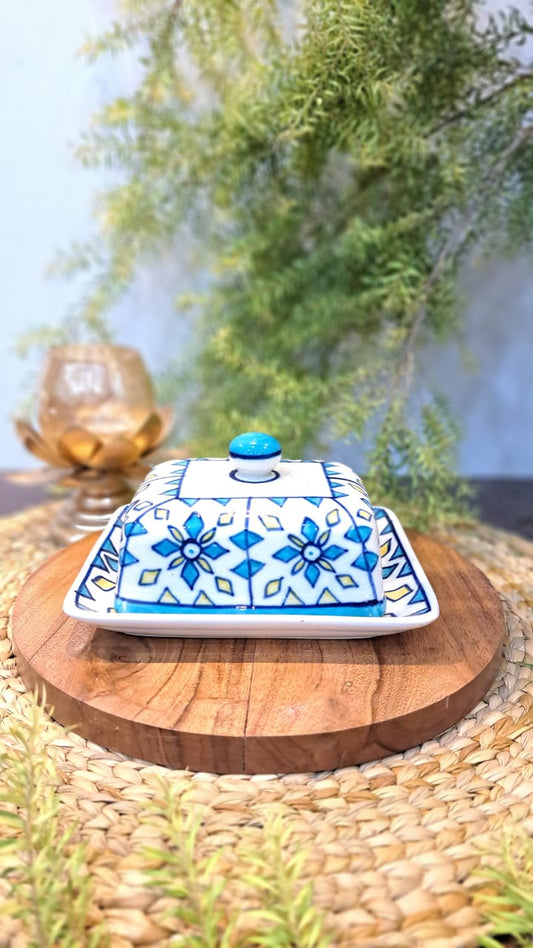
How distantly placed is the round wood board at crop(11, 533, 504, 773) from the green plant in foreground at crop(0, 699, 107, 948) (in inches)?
2.7

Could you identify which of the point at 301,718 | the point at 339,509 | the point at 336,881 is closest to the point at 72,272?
the point at 339,509

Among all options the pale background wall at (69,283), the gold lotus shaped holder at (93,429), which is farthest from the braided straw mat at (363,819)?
the pale background wall at (69,283)

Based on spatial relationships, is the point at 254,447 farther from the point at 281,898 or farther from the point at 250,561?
the point at 281,898

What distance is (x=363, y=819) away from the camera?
492 mm

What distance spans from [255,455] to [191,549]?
96mm

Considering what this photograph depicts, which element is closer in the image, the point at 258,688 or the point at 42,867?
the point at 42,867

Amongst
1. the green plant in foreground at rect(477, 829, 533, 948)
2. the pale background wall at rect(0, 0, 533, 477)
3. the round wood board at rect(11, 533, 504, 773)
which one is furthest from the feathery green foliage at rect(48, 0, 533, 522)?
the green plant in foreground at rect(477, 829, 533, 948)

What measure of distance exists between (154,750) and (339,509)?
23cm

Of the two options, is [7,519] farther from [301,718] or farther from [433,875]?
[433,875]

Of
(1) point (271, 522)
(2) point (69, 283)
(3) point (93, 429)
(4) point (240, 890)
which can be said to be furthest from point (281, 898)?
(2) point (69, 283)

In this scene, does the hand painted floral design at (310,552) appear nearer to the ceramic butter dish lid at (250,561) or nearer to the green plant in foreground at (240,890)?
the ceramic butter dish lid at (250,561)

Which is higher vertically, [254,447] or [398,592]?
[254,447]

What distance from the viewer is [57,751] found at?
21.5 inches

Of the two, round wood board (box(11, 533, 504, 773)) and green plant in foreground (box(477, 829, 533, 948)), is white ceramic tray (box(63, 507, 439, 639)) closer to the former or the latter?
round wood board (box(11, 533, 504, 773))
